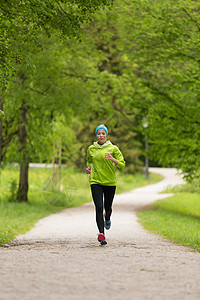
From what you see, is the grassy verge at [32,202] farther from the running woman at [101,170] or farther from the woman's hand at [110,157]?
the woman's hand at [110,157]

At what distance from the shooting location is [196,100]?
18406 mm

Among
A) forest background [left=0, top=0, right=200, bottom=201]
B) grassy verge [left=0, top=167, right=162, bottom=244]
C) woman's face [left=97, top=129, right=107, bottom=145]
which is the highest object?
forest background [left=0, top=0, right=200, bottom=201]

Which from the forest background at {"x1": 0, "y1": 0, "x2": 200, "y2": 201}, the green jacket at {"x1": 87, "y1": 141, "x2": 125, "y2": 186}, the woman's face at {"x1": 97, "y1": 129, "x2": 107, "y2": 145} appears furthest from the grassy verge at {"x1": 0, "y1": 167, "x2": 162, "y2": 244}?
the woman's face at {"x1": 97, "y1": 129, "x2": 107, "y2": 145}

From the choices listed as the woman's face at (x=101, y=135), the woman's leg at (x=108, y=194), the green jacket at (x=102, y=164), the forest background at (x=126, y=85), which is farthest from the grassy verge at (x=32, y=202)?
the woman's face at (x=101, y=135)

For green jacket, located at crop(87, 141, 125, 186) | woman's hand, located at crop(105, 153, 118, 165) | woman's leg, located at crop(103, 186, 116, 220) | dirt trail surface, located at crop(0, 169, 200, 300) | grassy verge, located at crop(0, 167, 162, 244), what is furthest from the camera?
grassy verge, located at crop(0, 167, 162, 244)

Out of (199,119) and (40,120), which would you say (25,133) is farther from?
(199,119)

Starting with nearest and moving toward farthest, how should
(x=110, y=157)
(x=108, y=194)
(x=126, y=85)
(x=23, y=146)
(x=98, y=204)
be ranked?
(x=110, y=157) < (x=98, y=204) < (x=108, y=194) < (x=23, y=146) < (x=126, y=85)

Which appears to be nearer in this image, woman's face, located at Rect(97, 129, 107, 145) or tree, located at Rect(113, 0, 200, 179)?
woman's face, located at Rect(97, 129, 107, 145)

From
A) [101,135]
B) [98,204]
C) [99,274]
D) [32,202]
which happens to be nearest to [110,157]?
[101,135]

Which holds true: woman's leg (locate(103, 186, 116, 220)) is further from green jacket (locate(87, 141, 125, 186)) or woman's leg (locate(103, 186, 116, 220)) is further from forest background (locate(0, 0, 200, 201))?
forest background (locate(0, 0, 200, 201))

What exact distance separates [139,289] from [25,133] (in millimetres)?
18320

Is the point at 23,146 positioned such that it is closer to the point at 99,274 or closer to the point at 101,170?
the point at 101,170

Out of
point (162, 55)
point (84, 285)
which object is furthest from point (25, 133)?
point (84, 285)

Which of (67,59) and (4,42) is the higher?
(67,59)
